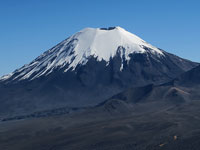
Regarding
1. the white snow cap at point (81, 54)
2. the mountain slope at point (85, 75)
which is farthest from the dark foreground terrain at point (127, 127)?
the white snow cap at point (81, 54)

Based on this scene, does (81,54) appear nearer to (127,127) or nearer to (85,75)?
(85,75)

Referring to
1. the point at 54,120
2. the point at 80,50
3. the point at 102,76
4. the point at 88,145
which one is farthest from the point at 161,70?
the point at 88,145

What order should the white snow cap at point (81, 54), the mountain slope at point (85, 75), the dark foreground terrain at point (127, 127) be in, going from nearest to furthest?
A: the dark foreground terrain at point (127, 127)
the mountain slope at point (85, 75)
the white snow cap at point (81, 54)

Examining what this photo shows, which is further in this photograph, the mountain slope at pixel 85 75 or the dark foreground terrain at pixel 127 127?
the mountain slope at pixel 85 75

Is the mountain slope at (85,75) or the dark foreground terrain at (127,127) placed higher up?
the mountain slope at (85,75)

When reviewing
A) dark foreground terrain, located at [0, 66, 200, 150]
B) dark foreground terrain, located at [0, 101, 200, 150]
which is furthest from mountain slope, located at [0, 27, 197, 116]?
dark foreground terrain, located at [0, 101, 200, 150]

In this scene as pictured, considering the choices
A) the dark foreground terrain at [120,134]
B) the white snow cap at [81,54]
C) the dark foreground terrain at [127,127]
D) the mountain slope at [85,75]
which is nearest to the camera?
the dark foreground terrain at [120,134]

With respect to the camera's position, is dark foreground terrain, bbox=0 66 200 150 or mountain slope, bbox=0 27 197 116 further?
mountain slope, bbox=0 27 197 116

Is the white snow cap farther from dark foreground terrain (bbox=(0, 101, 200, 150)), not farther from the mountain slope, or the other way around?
dark foreground terrain (bbox=(0, 101, 200, 150))

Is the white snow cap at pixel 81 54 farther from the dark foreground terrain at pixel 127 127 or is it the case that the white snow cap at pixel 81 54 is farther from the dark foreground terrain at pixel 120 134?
the dark foreground terrain at pixel 120 134
